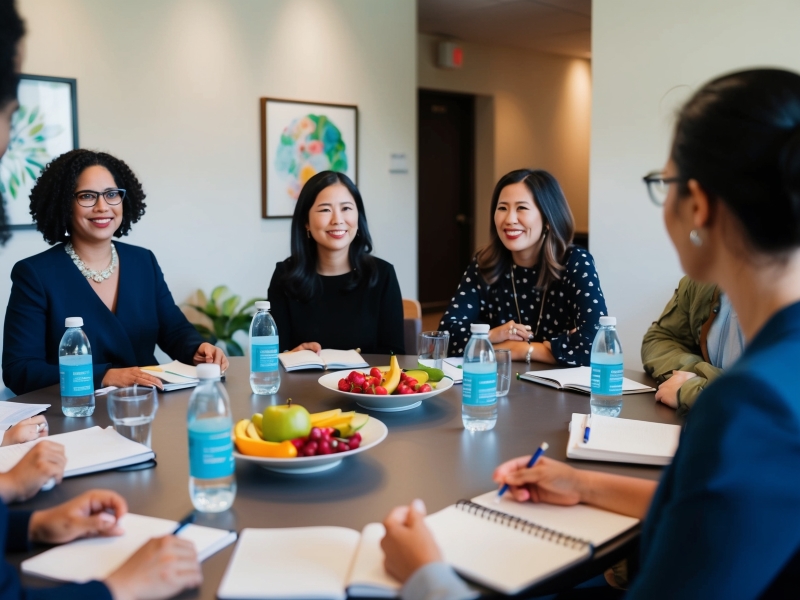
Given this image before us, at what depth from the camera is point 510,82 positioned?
853cm

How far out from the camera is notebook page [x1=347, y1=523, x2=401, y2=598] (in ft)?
3.42

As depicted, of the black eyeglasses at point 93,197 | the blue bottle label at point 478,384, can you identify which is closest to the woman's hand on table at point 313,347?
the black eyeglasses at point 93,197

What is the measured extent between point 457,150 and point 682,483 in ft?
25.8

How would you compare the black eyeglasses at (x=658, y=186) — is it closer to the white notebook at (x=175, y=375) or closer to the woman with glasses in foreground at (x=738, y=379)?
the woman with glasses in foreground at (x=738, y=379)

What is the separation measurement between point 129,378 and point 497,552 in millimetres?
1375

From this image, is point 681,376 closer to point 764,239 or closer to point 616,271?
point 764,239

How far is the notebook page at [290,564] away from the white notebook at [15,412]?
932 millimetres

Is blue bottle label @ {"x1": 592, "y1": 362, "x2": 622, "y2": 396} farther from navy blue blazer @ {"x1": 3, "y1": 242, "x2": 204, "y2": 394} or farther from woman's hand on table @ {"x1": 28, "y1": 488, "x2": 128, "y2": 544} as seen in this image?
navy blue blazer @ {"x1": 3, "y1": 242, "x2": 204, "y2": 394}

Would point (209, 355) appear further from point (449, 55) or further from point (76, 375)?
point (449, 55)

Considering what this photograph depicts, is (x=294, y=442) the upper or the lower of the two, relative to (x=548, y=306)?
lower

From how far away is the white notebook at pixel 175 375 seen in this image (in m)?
2.17

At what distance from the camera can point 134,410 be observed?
1.60 meters

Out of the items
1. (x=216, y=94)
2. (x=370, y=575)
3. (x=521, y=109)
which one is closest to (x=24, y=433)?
(x=370, y=575)

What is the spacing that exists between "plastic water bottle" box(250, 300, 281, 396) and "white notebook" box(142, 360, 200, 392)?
171 mm
